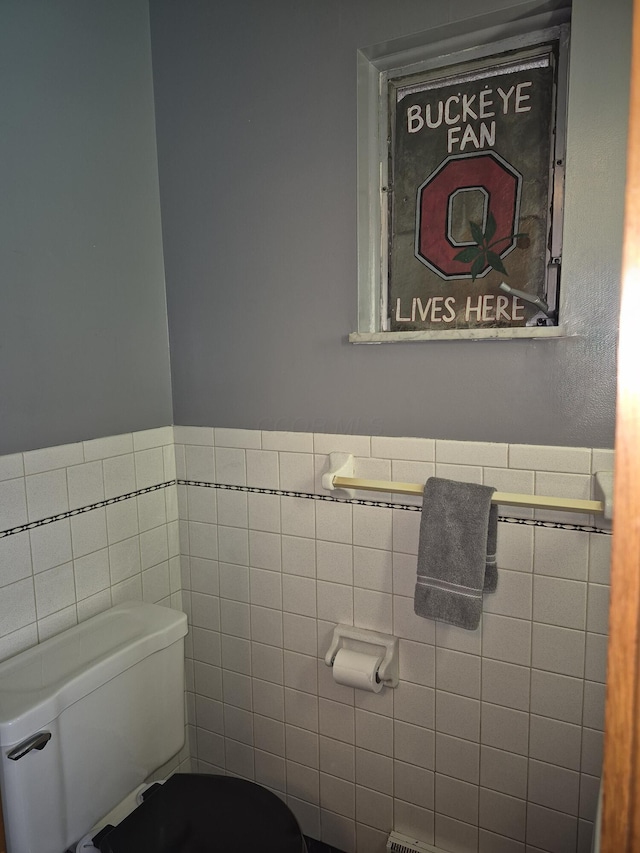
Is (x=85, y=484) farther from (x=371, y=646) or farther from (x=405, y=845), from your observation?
(x=405, y=845)

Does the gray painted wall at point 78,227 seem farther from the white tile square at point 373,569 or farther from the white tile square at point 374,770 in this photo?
the white tile square at point 374,770

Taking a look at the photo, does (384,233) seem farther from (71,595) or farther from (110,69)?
(71,595)

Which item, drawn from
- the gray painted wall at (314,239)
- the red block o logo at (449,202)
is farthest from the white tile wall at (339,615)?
the red block o logo at (449,202)

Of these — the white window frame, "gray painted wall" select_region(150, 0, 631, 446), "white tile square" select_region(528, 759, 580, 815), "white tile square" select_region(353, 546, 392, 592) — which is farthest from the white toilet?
the white window frame

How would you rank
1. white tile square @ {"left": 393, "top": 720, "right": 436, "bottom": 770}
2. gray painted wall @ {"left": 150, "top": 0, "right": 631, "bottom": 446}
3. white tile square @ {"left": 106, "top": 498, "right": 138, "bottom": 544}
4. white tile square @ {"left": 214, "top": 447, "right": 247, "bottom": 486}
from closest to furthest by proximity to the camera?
gray painted wall @ {"left": 150, "top": 0, "right": 631, "bottom": 446} → white tile square @ {"left": 393, "top": 720, "right": 436, "bottom": 770} → white tile square @ {"left": 106, "top": 498, "right": 138, "bottom": 544} → white tile square @ {"left": 214, "top": 447, "right": 247, "bottom": 486}

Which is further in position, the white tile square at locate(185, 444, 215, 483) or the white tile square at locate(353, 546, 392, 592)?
the white tile square at locate(185, 444, 215, 483)

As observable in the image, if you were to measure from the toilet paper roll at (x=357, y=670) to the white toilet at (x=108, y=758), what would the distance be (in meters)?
0.33

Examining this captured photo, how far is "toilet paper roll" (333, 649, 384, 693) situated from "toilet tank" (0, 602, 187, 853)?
0.44 meters

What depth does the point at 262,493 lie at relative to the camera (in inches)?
70.1

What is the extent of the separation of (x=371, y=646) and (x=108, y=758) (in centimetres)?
73

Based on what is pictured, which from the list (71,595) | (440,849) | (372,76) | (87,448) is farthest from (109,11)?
(440,849)

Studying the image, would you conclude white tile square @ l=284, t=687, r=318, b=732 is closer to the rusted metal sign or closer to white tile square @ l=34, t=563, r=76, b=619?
white tile square @ l=34, t=563, r=76, b=619

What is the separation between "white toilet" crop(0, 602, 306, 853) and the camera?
1209 mm

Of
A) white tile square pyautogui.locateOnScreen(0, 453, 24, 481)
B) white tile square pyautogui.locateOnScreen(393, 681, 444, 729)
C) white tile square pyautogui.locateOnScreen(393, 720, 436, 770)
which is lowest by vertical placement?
white tile square pyautogui.locateOnScreen(393, 720, 436, 770)
